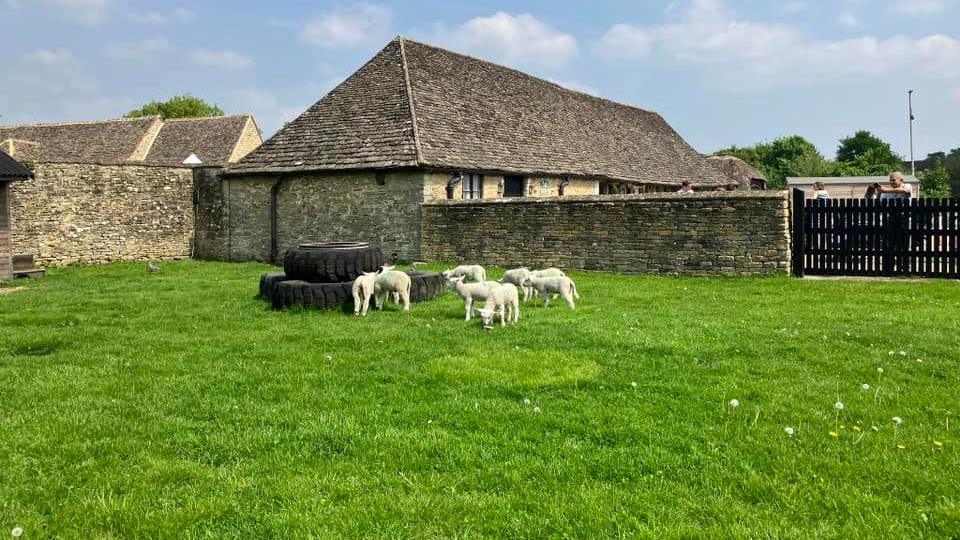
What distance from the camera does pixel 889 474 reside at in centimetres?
388

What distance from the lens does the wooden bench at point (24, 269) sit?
16.8m

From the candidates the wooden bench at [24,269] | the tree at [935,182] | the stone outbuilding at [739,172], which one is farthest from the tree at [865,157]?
the wooden bench at [24,269]

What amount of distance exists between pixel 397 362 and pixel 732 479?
377 centimetres

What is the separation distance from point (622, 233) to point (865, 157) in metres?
81.3

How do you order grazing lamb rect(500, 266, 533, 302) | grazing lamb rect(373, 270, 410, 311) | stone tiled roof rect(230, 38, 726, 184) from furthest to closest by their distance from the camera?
stone tiled roof rect(230, 38, 726, 184), grazing lamb rect(500, 266, 533, 302), grazing lamb rect(373, 270, 410, 311)

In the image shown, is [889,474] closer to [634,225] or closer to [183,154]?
[634,225]

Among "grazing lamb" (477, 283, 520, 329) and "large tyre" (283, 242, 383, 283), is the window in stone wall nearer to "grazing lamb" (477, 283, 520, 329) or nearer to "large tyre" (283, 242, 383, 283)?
"large tyre" (283, 242, 383, 283)

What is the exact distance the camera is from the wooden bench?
16750 millimetres

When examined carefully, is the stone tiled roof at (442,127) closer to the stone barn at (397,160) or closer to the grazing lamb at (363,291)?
the stone barn at (397,160)

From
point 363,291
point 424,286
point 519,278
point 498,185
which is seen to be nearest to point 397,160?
point 498,185

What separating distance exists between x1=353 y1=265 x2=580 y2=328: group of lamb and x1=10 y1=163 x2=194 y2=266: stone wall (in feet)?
47.9

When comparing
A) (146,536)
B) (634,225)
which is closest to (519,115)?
(634,225)

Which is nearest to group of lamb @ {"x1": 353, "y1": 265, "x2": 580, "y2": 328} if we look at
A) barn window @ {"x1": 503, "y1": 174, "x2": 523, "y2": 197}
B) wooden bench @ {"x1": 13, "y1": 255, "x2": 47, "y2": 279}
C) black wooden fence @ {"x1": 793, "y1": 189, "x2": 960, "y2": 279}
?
black wooden fence @ {"x1": 793, "y1": 189, "x2": 960, "y2": 279}

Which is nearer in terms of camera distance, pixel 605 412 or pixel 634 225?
pixel 605 412
